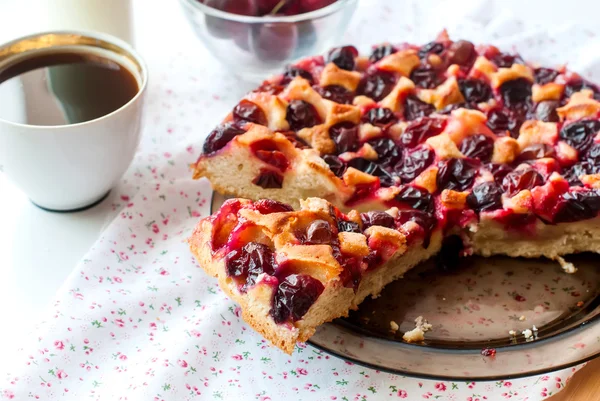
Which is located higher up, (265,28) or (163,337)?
(265,28)

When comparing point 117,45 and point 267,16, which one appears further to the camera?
point 267,16

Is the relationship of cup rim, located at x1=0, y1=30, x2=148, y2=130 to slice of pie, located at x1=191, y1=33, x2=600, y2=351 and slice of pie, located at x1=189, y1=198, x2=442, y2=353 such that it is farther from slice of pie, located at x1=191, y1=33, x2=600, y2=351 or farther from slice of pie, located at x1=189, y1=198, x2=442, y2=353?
slice of pie, located at x1=189, y1=198, x2=442, y2=353

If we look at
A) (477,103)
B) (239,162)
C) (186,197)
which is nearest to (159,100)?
(186,197)

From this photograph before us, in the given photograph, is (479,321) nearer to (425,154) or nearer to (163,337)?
(425,154)

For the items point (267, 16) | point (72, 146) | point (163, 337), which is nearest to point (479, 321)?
point (163, 337)

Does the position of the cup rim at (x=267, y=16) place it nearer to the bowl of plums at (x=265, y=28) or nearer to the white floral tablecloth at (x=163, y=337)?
the bowl of plums at (x=265, y=28)

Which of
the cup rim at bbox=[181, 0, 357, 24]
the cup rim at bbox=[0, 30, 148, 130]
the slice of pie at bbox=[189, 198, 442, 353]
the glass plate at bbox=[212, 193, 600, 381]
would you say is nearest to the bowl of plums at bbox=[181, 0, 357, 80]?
the cup rim at bbox=[181, 0, 357, 24]

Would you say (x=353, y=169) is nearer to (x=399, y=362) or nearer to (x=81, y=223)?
(x=399, y=362)

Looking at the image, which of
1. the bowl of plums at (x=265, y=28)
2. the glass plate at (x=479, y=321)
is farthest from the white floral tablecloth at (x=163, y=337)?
Answer: the bowl of plums at (x=265, y=28)
